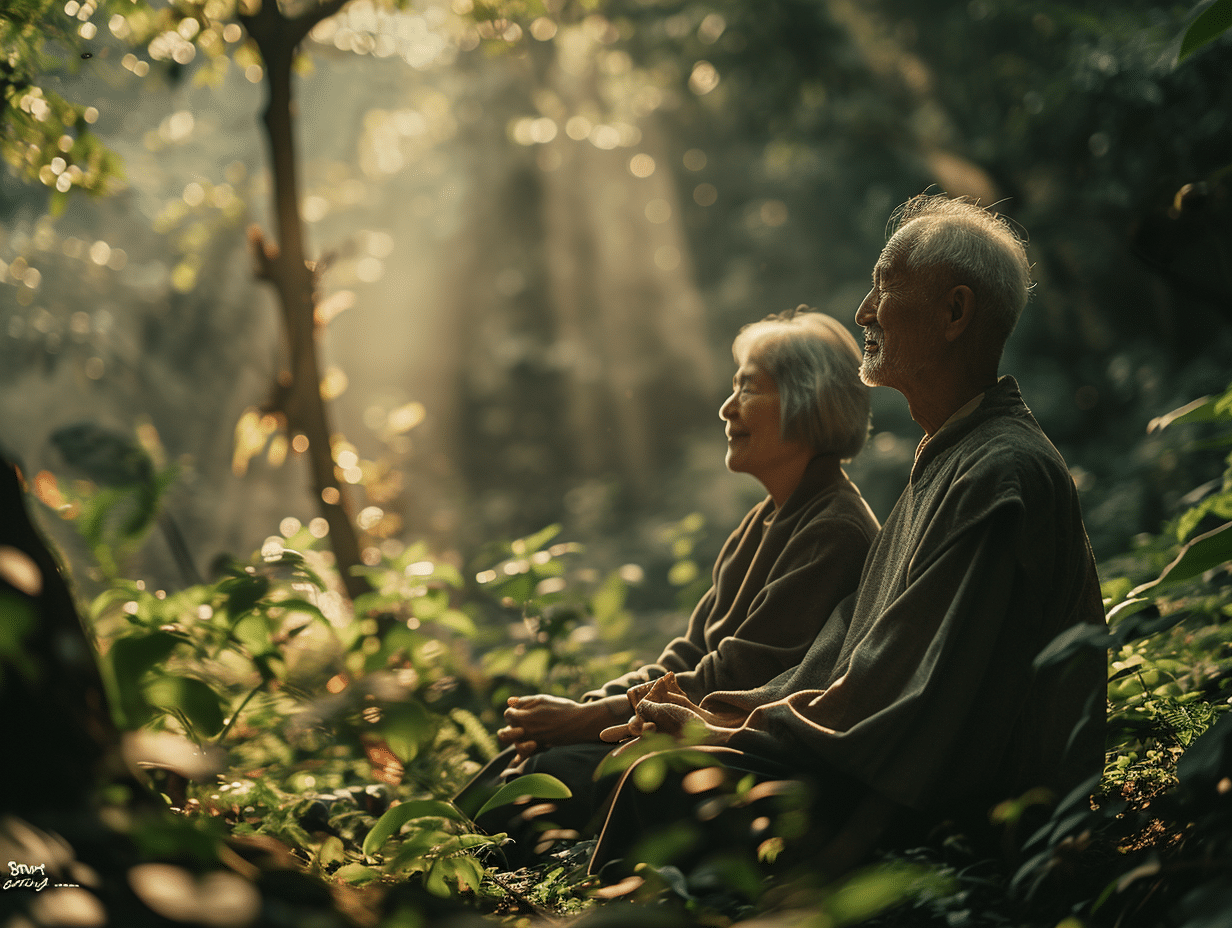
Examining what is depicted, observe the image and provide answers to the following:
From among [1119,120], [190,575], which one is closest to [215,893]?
[190,575]

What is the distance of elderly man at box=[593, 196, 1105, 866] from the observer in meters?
1.49

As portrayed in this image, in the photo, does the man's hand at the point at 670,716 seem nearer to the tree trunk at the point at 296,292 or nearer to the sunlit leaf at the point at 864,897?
the sunlit leaf at the point at 864,897

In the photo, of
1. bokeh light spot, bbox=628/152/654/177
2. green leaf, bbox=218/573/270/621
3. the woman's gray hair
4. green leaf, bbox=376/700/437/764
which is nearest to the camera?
green leaf, bbox=376/700/437/764

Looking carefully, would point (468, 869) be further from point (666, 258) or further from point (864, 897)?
point (666, 258)

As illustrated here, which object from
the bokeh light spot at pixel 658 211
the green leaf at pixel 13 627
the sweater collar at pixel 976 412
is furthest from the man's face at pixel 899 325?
the bokeh light spot at pixel 658 211

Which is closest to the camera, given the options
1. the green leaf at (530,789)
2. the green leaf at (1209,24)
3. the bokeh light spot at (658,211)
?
the green leaf at (1209,24)

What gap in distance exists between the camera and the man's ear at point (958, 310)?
1763 millimetres

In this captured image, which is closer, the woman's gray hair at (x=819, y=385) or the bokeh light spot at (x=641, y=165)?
the woman's gray hair at (x=819, y=385)

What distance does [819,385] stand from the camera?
2.29 metres

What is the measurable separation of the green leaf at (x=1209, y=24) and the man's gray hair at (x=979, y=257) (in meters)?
0.67

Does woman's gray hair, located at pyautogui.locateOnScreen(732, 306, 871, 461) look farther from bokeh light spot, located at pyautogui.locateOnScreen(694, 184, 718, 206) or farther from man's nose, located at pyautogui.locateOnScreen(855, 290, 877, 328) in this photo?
bokeh light spot, located at pyautogui.locateOnScreen(694, 184, 718, 206)

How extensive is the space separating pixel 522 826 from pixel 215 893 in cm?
163

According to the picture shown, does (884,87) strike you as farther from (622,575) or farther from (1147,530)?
(622,575)

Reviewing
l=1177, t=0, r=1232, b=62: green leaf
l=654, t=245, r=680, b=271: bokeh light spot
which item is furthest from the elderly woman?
l=654, t=245, r=680, b=271: bokeh light spot
